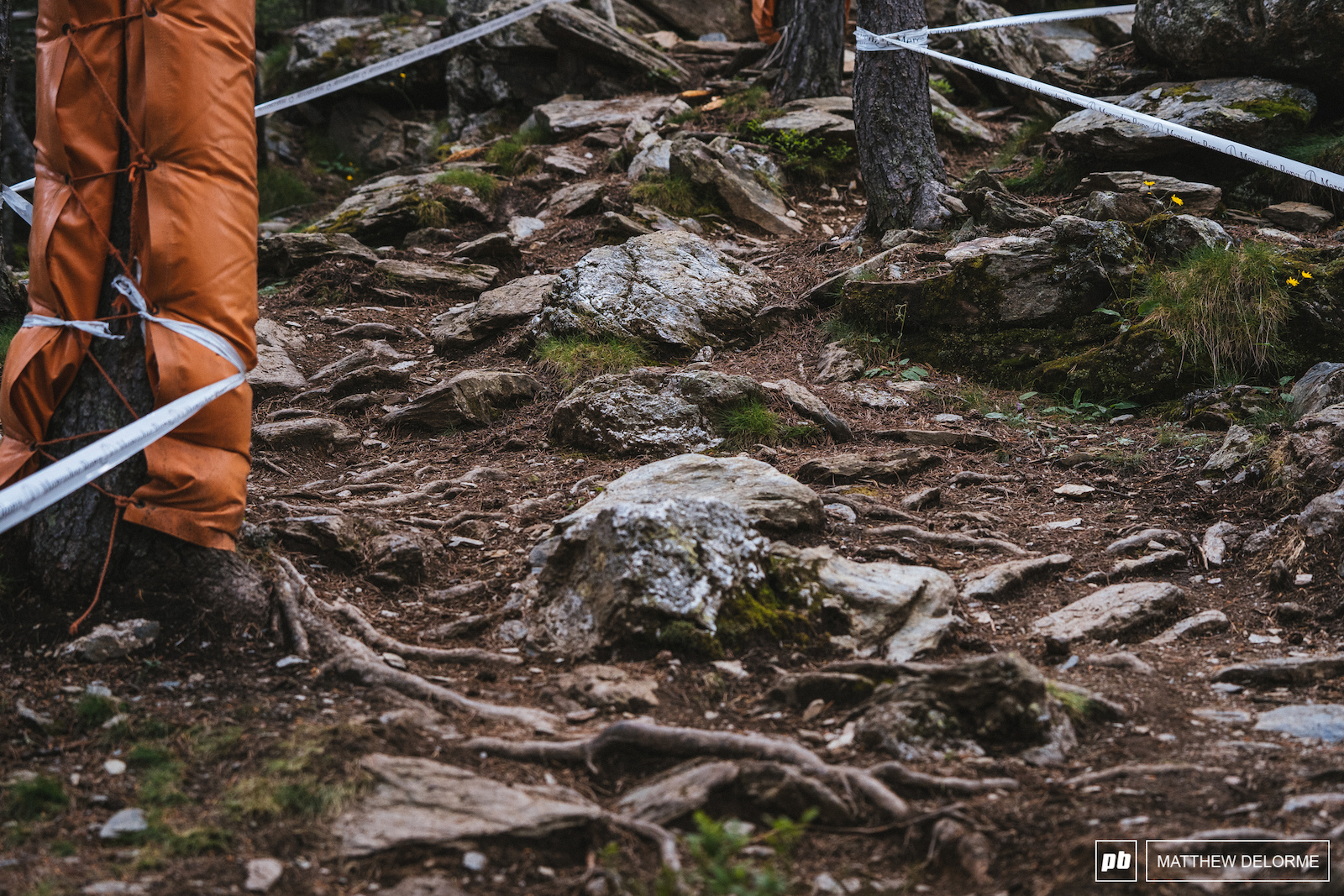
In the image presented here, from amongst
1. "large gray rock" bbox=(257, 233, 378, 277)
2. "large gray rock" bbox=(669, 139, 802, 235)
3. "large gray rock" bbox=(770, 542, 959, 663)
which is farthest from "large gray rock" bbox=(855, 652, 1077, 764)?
"large gray rock" bbox=(257, 233, 378, 277)

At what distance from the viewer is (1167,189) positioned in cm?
732

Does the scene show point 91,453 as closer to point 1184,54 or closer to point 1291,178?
point 1291,178

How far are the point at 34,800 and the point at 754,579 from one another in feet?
8.38

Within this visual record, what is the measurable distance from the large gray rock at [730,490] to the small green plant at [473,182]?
269 inches

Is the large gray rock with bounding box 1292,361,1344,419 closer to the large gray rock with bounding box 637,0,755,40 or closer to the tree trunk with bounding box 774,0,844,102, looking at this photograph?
the tree trunk with bounding box 774,0,844,102

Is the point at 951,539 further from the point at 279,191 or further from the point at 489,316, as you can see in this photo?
the point at 279,191

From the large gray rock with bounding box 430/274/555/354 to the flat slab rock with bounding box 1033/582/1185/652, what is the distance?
15.8 feet

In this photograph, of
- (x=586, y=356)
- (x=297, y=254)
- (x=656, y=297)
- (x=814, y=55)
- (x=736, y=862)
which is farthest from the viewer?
(x=814, y=55)

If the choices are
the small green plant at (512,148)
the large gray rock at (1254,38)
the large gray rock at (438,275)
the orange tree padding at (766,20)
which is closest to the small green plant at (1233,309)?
the large gray rock at (1254,38)

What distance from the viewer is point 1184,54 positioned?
28.7 ft

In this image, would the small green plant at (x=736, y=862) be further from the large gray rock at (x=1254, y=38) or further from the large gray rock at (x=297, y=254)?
the large gray rock at (x=1254, y=38)

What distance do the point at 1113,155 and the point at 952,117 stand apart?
3078 mm

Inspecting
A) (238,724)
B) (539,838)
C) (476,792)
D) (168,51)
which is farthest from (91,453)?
(539,838)

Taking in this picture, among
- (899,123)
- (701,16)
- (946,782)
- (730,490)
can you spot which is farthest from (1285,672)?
(701,16)
